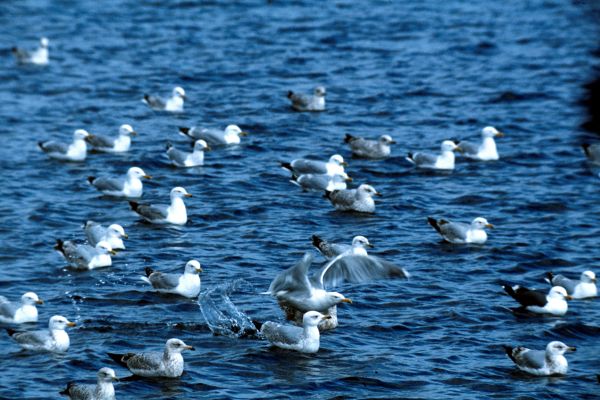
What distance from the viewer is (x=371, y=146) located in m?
23.7

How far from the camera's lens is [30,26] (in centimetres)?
3716

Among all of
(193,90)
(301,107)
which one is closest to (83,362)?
(301,107)

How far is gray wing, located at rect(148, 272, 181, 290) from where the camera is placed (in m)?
15.8

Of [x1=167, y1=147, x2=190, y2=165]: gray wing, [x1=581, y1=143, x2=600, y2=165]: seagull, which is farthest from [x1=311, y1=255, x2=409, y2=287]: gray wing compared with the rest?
[x1=167, y1=147, x2=190, y2=165]: gray wing

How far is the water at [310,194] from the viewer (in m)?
13.5

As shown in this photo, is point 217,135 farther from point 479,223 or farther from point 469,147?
point 479,223

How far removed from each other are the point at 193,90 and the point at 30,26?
9947 mm

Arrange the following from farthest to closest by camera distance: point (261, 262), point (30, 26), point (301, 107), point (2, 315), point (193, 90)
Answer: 1. point (30, 26)
2. point (193, 90)
3. point (301, 107)
4. point (261, 262)
5. point (2, 315)

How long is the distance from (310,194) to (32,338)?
888 cm

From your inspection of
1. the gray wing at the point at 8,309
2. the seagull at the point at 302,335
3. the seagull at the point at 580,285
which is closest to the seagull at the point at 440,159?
the seagull at the point at 580,285

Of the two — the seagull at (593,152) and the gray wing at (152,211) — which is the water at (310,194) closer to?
the gray wing at (152,211)

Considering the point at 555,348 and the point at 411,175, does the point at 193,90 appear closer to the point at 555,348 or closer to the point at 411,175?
the point at 411,175

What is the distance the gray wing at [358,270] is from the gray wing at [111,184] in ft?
24.7

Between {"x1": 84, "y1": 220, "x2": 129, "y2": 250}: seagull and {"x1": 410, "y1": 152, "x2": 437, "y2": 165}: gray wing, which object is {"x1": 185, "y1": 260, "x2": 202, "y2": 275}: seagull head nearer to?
{"x1": 84, "y1": 220, "x2": 129, "y2": 250}: seagull
